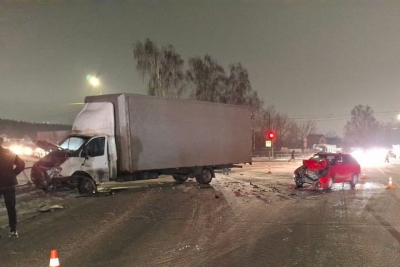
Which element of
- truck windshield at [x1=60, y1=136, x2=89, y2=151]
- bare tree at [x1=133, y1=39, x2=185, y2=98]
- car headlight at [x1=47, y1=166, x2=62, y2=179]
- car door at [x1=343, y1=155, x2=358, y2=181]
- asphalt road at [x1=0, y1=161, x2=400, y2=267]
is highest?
bare tree at [x1=133, y1=39, x2=185, y2=98]

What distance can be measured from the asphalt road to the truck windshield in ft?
6.12

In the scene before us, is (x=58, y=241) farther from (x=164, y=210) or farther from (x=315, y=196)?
(x=315, y=196)

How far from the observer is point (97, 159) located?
13.5m

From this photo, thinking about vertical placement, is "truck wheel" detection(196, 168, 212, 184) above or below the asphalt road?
above

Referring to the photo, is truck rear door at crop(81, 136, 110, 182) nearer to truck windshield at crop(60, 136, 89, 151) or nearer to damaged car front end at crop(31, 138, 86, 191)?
truck windshield at crop(60, 136, 89, 151)

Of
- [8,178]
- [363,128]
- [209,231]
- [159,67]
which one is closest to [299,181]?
[209,231]

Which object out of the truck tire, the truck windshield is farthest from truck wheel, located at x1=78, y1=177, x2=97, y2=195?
the truck tire

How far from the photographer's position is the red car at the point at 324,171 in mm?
15117

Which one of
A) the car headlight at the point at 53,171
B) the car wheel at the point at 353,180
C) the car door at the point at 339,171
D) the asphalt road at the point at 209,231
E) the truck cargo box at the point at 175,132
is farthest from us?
the car wheel at the point at 353,180

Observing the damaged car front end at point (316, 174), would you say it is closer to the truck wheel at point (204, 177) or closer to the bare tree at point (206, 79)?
the truck wheel at point (204, 177)

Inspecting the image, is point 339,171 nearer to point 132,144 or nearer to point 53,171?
point 132,144

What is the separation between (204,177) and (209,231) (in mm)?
8778

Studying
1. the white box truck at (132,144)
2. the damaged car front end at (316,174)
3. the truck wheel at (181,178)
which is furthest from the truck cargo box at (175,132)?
the damaged car front end at (316,174)

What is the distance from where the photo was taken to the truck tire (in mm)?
16578
